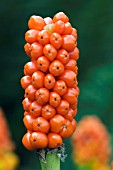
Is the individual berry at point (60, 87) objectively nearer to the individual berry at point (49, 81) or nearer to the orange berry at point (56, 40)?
the individual berry at point (49, 81)

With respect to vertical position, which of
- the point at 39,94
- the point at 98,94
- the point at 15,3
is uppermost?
the point at 15,3

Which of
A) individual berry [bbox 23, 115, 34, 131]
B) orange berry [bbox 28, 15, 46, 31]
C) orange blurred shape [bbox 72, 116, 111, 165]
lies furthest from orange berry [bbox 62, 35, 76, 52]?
orange blurred shape [bbox 72, 116, 111, 165]

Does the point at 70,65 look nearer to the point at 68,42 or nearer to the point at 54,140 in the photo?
the point at 68,42

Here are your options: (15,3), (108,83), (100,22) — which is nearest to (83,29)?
(100,22)

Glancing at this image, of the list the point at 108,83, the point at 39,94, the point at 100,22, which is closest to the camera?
the point at 39,94

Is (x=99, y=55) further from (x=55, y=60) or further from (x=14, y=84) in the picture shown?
Answer: (x=55, y=60)
